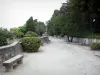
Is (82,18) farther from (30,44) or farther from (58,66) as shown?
(58,66)

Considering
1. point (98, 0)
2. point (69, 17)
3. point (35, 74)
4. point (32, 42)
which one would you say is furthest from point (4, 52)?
point (69, 17)

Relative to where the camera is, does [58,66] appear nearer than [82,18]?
Yes

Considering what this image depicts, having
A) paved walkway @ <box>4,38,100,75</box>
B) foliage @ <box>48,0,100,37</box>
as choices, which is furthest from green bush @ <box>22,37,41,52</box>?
foliage @ <box>48,0,100,37</box>

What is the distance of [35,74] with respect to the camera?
8945 mm

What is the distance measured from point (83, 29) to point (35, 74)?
118 feet

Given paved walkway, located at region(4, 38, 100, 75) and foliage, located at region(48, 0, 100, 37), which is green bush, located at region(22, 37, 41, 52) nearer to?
paved walkway, located at region(4, 38, 100, 75)

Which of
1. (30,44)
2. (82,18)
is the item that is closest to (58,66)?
(30,44)

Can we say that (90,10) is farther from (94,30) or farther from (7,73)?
(7,73)

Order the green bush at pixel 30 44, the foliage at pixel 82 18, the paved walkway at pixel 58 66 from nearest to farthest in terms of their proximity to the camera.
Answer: the paved walkway at pixel 58 66, the green bush at pixel 30 44, the foliage at pixel 82 18

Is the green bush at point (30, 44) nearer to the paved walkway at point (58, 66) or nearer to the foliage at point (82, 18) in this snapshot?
the paved walkway at point (58, 66)

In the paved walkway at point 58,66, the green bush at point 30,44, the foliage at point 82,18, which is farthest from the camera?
the foliage at point 82,18

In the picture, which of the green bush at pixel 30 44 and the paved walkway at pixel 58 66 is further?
the green bush at pixel 30 44

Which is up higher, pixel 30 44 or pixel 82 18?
pixel 82 18

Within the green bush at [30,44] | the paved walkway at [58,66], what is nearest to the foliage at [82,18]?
the green bush at [30,44]
